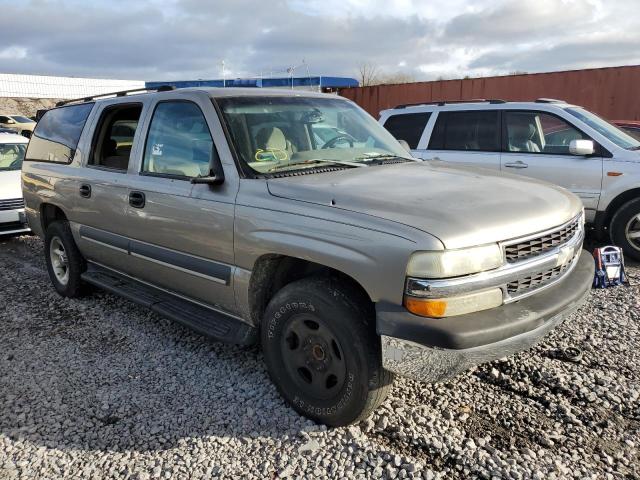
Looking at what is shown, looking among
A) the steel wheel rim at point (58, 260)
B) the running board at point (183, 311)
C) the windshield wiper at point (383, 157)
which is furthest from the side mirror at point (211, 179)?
the steel wheel rim at point (58, 260)

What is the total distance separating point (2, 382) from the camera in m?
3.48

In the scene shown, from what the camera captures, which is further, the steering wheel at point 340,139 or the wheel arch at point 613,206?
the wheel arch at point 613,206

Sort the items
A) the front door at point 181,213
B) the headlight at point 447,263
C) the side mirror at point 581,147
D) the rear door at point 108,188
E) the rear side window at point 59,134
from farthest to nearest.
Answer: the side mirror at point 581,147
the rear side window at point 59,134
the rear door at point 108,188
the front door at point 181,213
the headlight at point 447,263

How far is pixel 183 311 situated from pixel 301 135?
4.80ft

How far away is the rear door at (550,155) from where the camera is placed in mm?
6148

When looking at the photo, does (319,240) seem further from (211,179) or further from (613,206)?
(613,206)

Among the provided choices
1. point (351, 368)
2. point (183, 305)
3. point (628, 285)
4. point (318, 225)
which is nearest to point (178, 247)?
point (183, 305)

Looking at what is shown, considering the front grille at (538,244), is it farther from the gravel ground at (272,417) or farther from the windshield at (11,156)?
the windshield at (11,156)

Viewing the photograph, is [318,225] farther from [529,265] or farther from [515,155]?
[515,155]

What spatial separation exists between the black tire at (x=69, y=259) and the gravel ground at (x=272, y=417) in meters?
0.86

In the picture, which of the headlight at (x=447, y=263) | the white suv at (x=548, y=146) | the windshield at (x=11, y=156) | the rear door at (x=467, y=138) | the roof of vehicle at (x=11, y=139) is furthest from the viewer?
the roof of vehicle at (x=11, y=139)

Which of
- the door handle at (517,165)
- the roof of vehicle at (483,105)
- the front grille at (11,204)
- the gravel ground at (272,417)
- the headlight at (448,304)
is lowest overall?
the gravel ground at (272,417)

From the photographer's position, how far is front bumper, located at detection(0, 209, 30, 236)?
24.2 ft

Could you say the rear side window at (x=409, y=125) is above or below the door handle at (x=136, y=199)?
above
